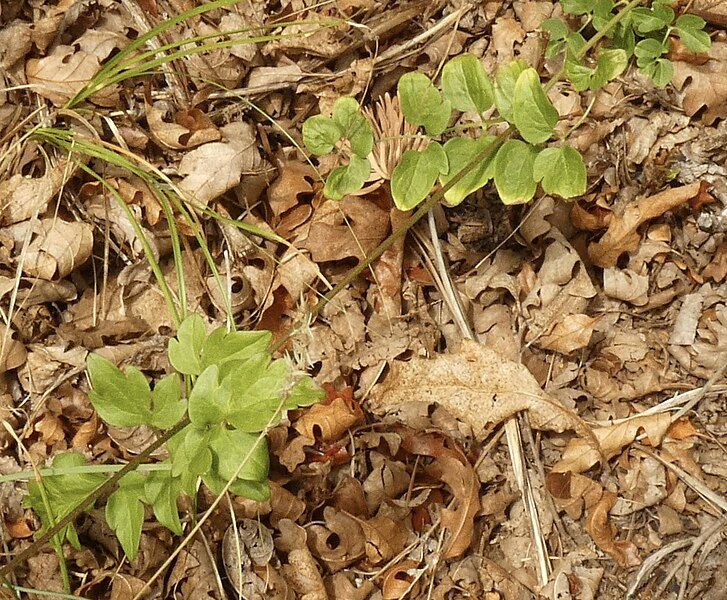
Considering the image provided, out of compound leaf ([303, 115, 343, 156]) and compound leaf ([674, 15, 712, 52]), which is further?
compound leaf ([674, 15, 712, 52])

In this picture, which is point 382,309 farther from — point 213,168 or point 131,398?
point 131,398

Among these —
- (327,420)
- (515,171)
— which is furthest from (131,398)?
(515,171)

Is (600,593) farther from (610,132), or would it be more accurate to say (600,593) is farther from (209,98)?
(209,98)

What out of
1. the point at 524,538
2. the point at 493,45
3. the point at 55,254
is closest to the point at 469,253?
the point at 493,45

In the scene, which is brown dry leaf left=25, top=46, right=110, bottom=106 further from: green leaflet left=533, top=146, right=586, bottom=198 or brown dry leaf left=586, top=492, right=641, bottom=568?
brown dry leaf left=586, top=492, right=641, bottom=568

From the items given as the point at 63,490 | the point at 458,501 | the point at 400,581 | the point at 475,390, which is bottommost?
the point at 400,581

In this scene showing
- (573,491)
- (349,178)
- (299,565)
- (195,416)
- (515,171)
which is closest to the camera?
(195,416)

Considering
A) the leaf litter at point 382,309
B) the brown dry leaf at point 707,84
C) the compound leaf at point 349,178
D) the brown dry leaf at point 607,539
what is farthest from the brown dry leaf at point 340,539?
the brown dry leaf at point 707,84

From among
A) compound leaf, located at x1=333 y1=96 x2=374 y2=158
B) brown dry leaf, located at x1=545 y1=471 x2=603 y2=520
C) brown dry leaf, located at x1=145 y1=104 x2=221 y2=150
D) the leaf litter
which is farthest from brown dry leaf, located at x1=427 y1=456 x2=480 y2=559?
brown dry leaf, located at x1=145 y1=104 x2=221 y2=150
